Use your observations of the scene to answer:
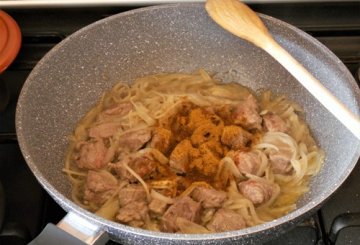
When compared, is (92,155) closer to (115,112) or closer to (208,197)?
(115,112)

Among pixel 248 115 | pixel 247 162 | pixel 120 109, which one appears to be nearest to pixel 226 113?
pixel 248 115

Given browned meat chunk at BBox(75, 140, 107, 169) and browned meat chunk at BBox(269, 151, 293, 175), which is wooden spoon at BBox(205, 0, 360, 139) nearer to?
browned meat chunk at BBox(269, 151, 293, 175)

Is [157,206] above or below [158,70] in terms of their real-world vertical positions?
below

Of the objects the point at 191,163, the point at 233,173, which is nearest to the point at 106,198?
the point at 191,163

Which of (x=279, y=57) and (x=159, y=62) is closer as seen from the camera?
(x=279, y=57)

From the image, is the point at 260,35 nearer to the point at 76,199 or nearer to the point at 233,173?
the point at 233,173

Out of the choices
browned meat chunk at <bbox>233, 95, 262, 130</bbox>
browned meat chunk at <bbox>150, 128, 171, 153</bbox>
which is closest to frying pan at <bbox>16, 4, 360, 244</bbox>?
browned meat chunk at <bbox>233, 95, 262, 130</bbox>
